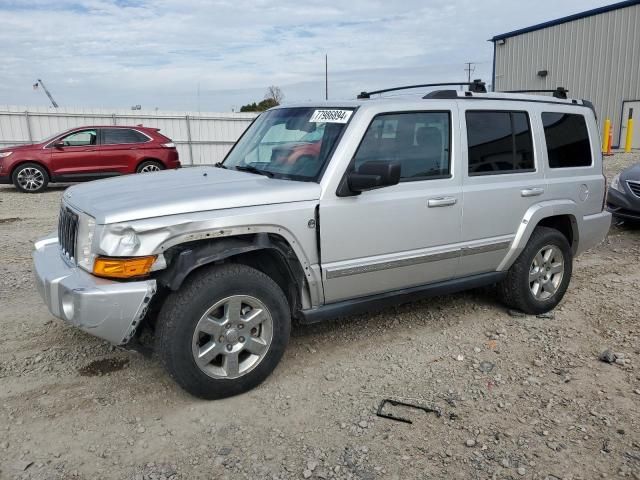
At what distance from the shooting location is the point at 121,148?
538 inches

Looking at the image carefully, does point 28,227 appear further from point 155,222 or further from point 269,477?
point 269,477

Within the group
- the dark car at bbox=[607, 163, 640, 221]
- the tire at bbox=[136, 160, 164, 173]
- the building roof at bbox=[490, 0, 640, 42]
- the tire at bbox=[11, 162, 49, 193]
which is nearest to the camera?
the dark car at bbox=[607, 163, 640, 221]

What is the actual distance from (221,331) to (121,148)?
11.7 meters

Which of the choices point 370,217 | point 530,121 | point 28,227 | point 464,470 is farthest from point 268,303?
point 28,227

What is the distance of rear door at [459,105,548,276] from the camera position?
4.17m

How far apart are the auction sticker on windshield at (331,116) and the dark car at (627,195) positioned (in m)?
6.17

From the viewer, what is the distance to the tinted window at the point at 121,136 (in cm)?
1362

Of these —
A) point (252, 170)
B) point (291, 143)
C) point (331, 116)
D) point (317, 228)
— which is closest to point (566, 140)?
point (331, 116)

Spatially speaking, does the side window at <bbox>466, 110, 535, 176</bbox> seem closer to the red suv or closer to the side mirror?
the side mirror

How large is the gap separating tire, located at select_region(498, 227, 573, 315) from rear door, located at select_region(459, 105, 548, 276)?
298 mm

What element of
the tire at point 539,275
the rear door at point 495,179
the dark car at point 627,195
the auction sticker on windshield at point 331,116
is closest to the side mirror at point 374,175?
the auction sticker on windshield at point 331,116

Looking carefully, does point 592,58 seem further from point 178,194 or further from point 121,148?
point 178,194

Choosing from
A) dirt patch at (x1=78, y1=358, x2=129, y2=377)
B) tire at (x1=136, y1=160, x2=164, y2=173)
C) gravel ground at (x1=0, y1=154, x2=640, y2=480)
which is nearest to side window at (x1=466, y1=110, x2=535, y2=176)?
gravel ground at (x1=0, y1=154, x2=640, y2=480)

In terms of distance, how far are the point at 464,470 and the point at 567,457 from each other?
0.57 meters
